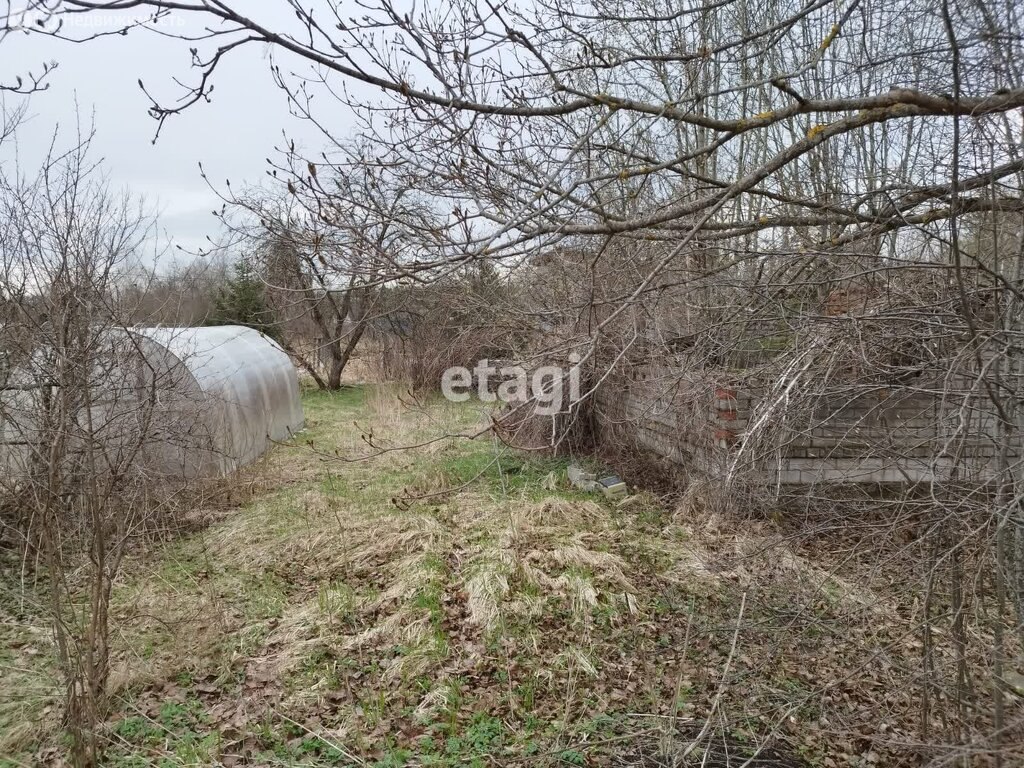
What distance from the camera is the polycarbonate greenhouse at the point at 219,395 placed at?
21.5 ft

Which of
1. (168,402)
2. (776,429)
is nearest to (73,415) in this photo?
(168,402)

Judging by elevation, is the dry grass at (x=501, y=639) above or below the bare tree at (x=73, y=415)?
below

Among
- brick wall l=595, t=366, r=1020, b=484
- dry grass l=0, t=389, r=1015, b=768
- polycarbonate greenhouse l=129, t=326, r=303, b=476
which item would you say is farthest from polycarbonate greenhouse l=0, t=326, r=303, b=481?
brick wall l=595, t=366, r=1020, b=484

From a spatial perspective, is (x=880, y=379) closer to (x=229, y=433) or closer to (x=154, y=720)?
(x=154, y=720)

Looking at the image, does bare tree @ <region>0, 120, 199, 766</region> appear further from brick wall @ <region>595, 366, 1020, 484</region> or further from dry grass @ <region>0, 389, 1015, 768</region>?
brick wall @ <region>595, 366, 1020, 484</region>

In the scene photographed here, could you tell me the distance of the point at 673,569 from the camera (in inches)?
203

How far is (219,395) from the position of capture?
766 centimetres

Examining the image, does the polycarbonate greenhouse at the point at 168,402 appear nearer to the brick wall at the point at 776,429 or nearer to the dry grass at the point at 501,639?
the dry grass at the point at 501,639

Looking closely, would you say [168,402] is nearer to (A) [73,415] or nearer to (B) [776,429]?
(A) [73,415]

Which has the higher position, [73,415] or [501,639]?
[73,415]

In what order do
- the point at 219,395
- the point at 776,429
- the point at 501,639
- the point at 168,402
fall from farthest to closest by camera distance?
the point at 219,395 < the point at 168,402 < the point at 501,639 < the point at 776,429

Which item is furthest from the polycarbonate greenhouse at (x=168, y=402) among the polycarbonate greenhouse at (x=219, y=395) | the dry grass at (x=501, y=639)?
the dry grass at (x=501, y=639)

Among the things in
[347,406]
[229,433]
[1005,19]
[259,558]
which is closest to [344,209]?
[1005,19]

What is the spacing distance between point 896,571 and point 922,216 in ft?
6.40
